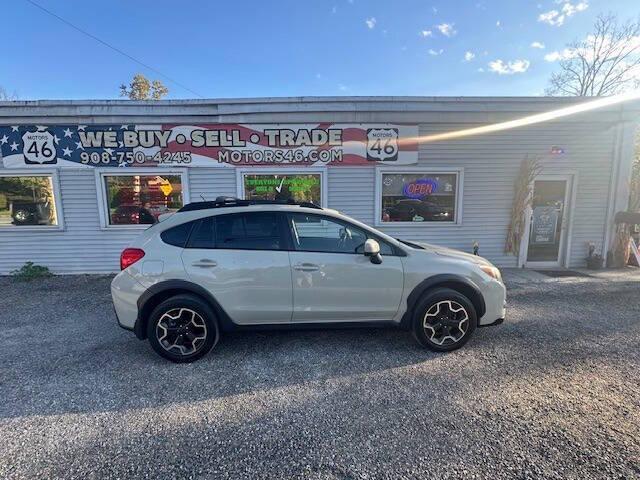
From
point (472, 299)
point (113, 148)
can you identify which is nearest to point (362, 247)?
point (472, 299)

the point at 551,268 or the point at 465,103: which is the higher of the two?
the point at 465,103

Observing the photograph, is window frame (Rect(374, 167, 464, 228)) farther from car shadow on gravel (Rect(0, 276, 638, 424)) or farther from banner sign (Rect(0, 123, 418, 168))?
car shadow on gravel (Rect(0, 276, 638, 424))

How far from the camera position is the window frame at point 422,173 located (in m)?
7.34

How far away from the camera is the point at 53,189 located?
23.2 feet

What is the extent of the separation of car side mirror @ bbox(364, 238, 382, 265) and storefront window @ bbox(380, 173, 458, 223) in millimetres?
4193

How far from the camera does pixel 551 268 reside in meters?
7.78

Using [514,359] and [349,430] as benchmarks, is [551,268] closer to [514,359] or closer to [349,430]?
[514,359]

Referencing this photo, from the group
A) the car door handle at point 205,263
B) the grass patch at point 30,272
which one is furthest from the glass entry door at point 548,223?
the grass patch at point 30,272

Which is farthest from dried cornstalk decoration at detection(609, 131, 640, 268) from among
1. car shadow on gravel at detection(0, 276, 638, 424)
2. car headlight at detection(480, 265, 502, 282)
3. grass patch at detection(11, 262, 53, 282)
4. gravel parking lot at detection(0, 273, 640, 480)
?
grass patch at detection(11, 262, 53, 282)

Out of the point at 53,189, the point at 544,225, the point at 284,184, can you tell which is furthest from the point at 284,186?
the point at 544,225

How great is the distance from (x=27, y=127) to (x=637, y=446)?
33.2ft

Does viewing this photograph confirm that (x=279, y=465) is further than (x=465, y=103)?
No

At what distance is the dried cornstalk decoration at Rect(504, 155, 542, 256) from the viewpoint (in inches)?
290

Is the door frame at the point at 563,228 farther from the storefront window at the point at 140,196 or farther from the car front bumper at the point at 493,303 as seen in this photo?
the storefront window at the point at 140,196
